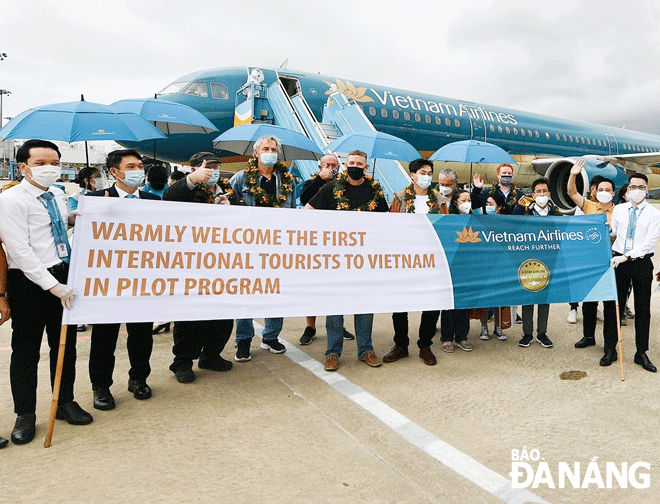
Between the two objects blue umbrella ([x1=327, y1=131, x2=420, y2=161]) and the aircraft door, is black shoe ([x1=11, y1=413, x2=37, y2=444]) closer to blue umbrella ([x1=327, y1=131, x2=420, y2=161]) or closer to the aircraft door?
blue umbrella ([x1=327, y1=131, x2=420, y2=161])

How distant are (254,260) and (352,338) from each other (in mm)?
1920

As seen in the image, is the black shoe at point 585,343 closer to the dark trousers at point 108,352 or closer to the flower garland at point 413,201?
the flower garland at point 413,201

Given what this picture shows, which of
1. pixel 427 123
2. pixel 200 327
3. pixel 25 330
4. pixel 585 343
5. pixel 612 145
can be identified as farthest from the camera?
pixel 612 145

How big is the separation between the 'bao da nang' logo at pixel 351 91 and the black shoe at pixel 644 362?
10.6 m

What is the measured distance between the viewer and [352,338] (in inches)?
197

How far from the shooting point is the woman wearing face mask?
4.54 m

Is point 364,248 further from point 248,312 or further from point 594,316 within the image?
point 594,316

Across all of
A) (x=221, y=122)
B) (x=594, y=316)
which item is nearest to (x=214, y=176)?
(x=594, y=316)

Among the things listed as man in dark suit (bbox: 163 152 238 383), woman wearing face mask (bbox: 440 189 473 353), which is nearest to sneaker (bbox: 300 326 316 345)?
man in dark suit (bbox: 163 152 238 383)

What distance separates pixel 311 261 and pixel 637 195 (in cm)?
297

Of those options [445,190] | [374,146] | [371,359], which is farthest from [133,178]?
[374,146]

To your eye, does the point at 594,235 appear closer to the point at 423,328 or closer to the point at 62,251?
the point at 423,328

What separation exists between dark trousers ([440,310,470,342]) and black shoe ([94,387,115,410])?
2964mm

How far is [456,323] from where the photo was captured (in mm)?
4645
